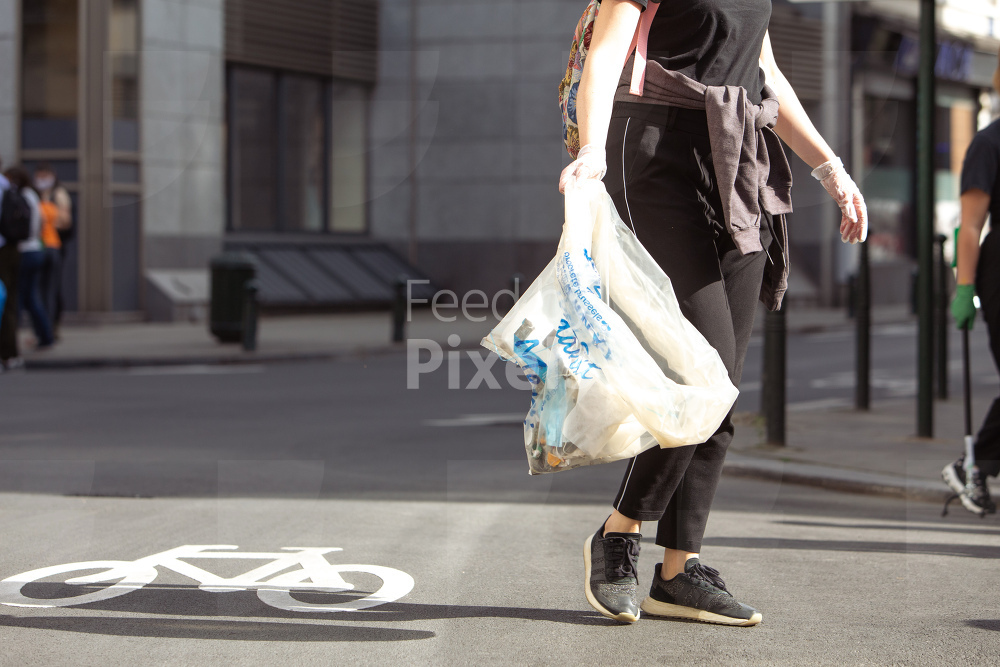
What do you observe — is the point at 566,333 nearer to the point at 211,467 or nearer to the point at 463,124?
the point at 211,467

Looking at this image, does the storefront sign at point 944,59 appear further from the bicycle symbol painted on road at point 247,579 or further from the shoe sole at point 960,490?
the bicycle symbol painted on road at point 247,579

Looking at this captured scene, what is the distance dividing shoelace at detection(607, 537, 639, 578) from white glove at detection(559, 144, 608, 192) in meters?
0.98

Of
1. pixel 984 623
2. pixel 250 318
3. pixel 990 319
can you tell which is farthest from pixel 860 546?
pixel 250 318

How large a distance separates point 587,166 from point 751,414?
5.73 metres

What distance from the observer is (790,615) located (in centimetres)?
377

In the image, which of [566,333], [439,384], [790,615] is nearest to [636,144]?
[566,333]

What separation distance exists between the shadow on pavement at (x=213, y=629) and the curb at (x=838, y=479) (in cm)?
324

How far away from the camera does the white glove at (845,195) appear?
380 cm

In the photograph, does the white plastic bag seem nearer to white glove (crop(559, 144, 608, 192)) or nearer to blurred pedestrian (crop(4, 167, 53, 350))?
white glove (crop(559, 144, 608, 192))

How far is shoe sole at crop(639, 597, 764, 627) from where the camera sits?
11.8ft

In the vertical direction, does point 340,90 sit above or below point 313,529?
above

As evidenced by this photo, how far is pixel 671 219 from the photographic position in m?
3.51

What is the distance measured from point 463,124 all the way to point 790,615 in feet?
65.7

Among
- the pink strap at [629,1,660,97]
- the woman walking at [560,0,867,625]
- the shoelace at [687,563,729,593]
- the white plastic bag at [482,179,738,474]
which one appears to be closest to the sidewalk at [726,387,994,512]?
the shoelace at [687,563,729,593]
